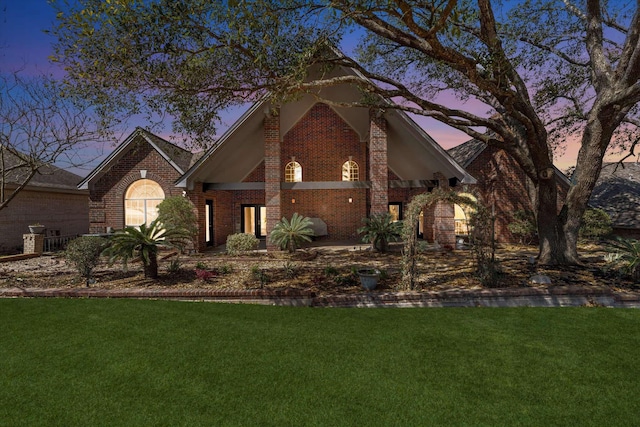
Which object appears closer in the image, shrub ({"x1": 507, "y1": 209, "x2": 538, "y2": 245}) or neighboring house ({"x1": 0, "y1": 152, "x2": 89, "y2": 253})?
shrub ({"x1": 507, "y1": 209, "x2": 538, "y2": 245})

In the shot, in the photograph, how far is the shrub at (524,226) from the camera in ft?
52.9

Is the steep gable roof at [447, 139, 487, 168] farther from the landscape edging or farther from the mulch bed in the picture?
the landscape edging

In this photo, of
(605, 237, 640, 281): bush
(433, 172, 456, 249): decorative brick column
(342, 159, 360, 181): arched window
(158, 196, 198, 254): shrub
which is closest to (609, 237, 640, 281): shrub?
(605, 237, 640, 281): bush

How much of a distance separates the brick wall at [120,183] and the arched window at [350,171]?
8501 millimetres

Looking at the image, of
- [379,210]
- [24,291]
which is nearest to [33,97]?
[24,291]

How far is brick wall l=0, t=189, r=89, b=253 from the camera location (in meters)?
16.3

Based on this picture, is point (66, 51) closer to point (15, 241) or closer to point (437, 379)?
point (437, 379)

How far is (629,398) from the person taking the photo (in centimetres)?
379

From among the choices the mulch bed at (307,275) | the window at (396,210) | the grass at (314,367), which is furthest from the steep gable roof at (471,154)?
the grass at (314,367)

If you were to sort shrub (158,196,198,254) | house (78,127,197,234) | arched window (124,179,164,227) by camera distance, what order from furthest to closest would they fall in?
arched window (124,179,164,227) < house (78,127,197,234) < shrub (158,196,198,254)

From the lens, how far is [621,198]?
798 inches

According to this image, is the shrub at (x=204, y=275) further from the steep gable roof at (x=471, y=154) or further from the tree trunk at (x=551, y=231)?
the steep gable roof at (x=471, y=154)

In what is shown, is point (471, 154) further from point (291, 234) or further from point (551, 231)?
point (291, 234)

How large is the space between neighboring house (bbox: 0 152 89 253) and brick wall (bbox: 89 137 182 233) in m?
2.23
